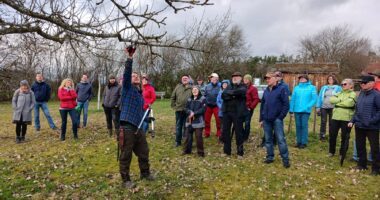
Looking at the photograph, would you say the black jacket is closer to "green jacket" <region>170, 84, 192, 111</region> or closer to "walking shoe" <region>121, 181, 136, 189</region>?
"green jacket" <region>170, 84, 192, 111</region>

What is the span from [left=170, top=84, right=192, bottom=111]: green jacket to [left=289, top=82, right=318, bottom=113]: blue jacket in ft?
9.62

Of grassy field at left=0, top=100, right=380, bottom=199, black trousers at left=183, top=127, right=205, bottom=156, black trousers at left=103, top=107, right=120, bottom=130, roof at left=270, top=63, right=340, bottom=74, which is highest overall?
roof at left=270, top=63, right=340, bottom=74

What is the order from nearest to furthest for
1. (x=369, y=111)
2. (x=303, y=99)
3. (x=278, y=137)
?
(x=369, y=111) → (x=278, y=137) → (x=303, y=99)

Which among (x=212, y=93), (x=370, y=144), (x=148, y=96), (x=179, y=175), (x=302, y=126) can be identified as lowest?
(x=179, y=175)

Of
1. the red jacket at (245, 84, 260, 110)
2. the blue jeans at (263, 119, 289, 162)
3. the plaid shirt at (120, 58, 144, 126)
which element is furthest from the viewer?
the red jacket at (245, 84, 260, 110)

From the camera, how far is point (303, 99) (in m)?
9.30

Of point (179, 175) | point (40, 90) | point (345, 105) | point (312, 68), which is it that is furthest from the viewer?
point (312, 68)

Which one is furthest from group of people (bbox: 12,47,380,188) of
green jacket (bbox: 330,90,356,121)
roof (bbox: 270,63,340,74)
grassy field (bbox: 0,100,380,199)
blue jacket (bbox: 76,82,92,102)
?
roof (bbox: 270,63,340,74)

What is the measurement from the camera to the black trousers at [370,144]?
7129 mm

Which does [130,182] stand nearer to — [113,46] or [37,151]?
[113,46]

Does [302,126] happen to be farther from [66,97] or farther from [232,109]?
[66,97]

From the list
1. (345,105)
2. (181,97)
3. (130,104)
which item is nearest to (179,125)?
(181,97)

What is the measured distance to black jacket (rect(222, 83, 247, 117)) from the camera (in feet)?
27.3

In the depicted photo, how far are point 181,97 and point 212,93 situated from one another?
123 centimetres
